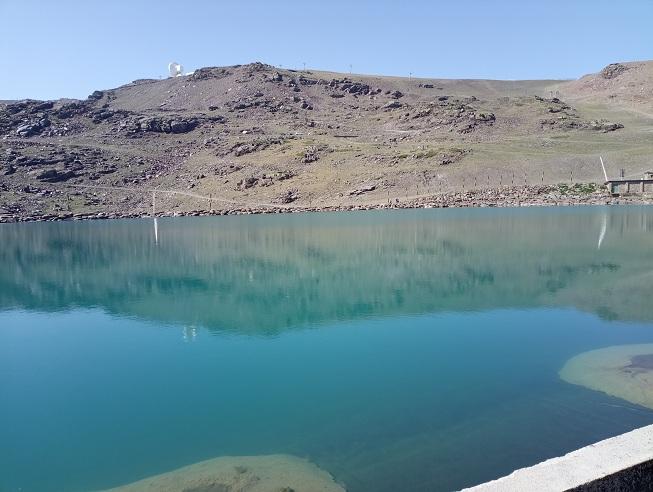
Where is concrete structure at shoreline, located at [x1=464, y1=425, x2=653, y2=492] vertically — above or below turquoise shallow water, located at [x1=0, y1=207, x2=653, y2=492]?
above

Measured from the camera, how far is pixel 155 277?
115ft

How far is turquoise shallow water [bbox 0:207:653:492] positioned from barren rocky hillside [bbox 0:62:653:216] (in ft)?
132

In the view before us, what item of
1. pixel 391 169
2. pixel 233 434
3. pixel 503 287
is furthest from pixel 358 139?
pixel 233 434

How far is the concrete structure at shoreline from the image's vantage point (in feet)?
17.4

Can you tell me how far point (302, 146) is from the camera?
3772 inches

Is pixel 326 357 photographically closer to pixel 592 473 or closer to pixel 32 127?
pixel 592 473

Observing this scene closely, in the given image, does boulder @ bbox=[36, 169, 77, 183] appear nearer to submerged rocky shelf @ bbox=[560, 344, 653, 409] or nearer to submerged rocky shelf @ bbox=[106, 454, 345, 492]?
submerged rocky shelf @ bbox=[106, 454, 345, 492]

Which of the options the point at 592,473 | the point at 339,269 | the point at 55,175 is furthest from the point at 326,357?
the point at 55,175

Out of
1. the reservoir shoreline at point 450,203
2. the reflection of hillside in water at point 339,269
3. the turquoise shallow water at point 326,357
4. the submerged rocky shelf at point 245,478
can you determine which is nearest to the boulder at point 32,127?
the reservoir shoreline at point 450,203

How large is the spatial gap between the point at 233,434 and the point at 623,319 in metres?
15.0

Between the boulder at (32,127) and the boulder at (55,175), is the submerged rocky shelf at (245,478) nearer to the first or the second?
the boulder at (55,175)

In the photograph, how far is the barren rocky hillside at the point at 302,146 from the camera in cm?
8006

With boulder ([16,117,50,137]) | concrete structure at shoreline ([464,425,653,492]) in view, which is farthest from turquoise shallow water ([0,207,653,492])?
boulder ([16,117,50,137])

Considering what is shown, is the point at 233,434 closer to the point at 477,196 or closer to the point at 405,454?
the point at 405,454
